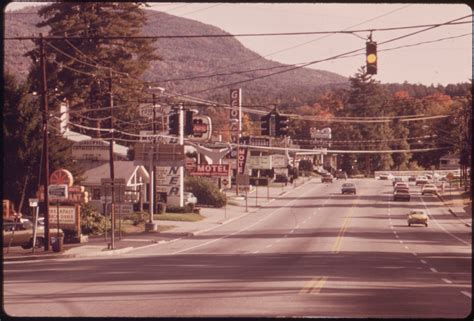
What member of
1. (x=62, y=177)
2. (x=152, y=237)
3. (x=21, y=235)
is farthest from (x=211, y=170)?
(x=21, y=235)

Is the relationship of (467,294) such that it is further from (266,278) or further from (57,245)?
(57,245)

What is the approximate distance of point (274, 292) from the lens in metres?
21.6

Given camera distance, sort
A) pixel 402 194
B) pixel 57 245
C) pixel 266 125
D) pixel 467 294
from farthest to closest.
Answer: pixel 402 194, pixel 266 125, pixel 57 245, pixel 467 294

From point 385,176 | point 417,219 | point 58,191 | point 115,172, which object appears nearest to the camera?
point 58,191

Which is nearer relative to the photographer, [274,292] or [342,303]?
[342,303]

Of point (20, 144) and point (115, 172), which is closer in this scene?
point (20, 144)

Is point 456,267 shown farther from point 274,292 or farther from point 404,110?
point 404,110

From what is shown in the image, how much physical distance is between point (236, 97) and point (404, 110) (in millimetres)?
90587

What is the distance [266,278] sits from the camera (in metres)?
26.0

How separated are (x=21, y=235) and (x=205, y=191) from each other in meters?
47.4

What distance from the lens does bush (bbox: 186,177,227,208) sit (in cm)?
8919

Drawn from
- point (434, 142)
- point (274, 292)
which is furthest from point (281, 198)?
point (274, 292)

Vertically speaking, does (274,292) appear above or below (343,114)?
A: below

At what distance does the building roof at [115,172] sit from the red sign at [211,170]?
11.5m
